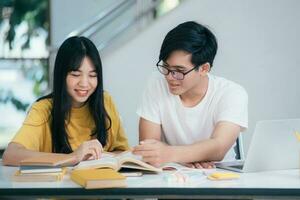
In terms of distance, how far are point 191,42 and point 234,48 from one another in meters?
1.80

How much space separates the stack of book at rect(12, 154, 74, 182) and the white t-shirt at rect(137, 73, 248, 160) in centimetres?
63

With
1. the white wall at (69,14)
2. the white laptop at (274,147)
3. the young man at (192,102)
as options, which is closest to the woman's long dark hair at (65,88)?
the young man at (192,102)

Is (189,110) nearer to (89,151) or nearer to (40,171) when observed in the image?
(89,151)

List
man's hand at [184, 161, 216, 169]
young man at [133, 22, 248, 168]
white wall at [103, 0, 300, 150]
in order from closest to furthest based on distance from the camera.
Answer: man's hand at [184, 161, 216, 169], young man at [133, 22, 248, 168], white wall at [103, 0, 300, 150]

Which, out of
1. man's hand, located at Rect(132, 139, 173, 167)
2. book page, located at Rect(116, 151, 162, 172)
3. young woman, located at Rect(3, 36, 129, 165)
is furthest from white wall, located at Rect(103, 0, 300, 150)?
book page, located at Rect(116, 151, 162, 172)

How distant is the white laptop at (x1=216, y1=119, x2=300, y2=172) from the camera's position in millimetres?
1653

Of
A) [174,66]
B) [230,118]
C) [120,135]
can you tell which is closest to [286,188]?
[230,118]

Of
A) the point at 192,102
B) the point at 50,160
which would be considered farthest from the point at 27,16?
the point at 50,160

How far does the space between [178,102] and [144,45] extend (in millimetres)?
1673

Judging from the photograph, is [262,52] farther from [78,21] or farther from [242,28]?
[78,21]

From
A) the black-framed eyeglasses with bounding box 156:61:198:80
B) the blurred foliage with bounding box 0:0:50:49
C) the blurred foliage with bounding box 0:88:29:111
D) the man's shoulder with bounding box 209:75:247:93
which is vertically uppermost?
the blurred foliage with bounding box 0:0:50:49

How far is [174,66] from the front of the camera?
6.86 feet

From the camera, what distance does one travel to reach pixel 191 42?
2.10 meters

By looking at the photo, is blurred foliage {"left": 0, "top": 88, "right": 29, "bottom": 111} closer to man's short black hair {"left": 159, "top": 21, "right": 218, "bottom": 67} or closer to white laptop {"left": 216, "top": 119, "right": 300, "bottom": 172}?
man's short black hair {"left": 159, "top": 21, "right": 218, "bottom": 67}
